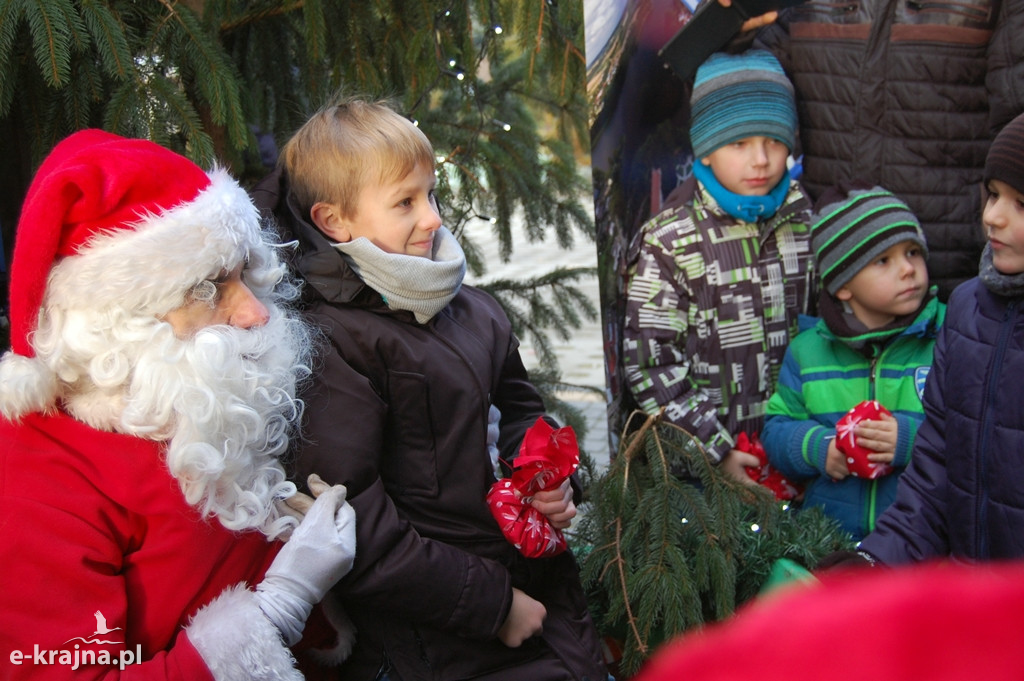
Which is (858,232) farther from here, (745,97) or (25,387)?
(25,387)

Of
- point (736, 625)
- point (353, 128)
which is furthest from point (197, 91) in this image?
point (736, 625)

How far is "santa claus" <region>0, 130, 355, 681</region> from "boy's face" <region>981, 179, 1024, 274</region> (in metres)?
1.56

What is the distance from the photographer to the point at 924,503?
7.43 feet

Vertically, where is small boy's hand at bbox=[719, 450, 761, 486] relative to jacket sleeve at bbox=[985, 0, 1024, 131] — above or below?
below

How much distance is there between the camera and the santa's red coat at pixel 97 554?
159cm

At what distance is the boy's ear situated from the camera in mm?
2186

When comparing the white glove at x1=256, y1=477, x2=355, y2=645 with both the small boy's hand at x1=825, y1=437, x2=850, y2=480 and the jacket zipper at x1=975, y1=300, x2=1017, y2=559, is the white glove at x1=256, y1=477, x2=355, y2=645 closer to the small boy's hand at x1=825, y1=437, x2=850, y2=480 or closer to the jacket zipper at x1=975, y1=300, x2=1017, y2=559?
the jacket zipper at x1=975, y1=300, x2=1017, y2=559

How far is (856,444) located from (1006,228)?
2.67 ft

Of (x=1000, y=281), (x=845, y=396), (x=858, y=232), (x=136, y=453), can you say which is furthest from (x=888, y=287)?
(x=136, y=453)

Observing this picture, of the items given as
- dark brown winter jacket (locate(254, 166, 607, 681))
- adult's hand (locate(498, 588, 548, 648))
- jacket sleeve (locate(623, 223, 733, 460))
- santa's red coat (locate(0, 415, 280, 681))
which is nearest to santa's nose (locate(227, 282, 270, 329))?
dark brown winter jacket (locate(254, 166, 607, 681))

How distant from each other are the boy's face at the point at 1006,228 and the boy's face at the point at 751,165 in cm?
91

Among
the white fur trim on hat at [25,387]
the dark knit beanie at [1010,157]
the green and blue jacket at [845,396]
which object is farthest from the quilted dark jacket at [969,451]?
the white fur trim on hat at [25,387]

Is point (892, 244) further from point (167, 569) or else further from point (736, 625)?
point (736, 625)

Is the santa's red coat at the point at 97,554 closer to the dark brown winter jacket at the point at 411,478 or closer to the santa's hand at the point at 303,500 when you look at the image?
the santa's hand at the point at 303,500
